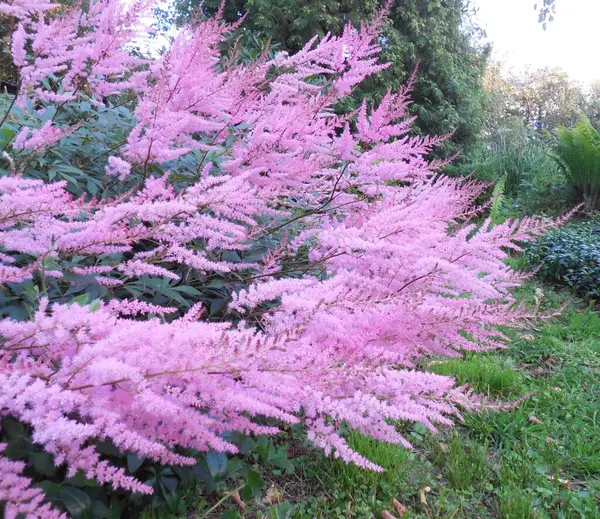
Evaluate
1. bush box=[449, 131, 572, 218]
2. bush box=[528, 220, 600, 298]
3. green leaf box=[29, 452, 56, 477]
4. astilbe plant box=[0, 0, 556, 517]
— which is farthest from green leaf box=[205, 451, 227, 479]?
bush box=[449, 131, 572, 218]

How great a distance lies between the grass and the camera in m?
2.02

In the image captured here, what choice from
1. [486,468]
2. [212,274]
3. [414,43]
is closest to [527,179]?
[414,43]

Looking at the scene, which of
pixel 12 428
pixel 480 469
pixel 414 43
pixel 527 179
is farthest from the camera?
pixel 414 43

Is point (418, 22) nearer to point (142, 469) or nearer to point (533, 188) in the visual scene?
point (533, 188)

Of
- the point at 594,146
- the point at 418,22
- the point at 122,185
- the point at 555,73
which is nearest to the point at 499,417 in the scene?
the point at 122,185

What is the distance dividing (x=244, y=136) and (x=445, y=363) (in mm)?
2020

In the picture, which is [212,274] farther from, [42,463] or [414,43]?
[414,43]

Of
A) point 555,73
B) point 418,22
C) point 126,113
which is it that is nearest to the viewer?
point 126,113

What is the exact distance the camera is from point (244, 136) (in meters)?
2.64

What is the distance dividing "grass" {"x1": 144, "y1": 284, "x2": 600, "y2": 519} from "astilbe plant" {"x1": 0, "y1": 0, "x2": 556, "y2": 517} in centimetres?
53

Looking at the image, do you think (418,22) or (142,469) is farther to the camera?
(418,22)

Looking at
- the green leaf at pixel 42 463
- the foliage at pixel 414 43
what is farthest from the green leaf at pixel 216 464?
the foliage at pixel 414 43

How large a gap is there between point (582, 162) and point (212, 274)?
29.9 feet

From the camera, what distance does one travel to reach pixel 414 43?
14.5 meters
